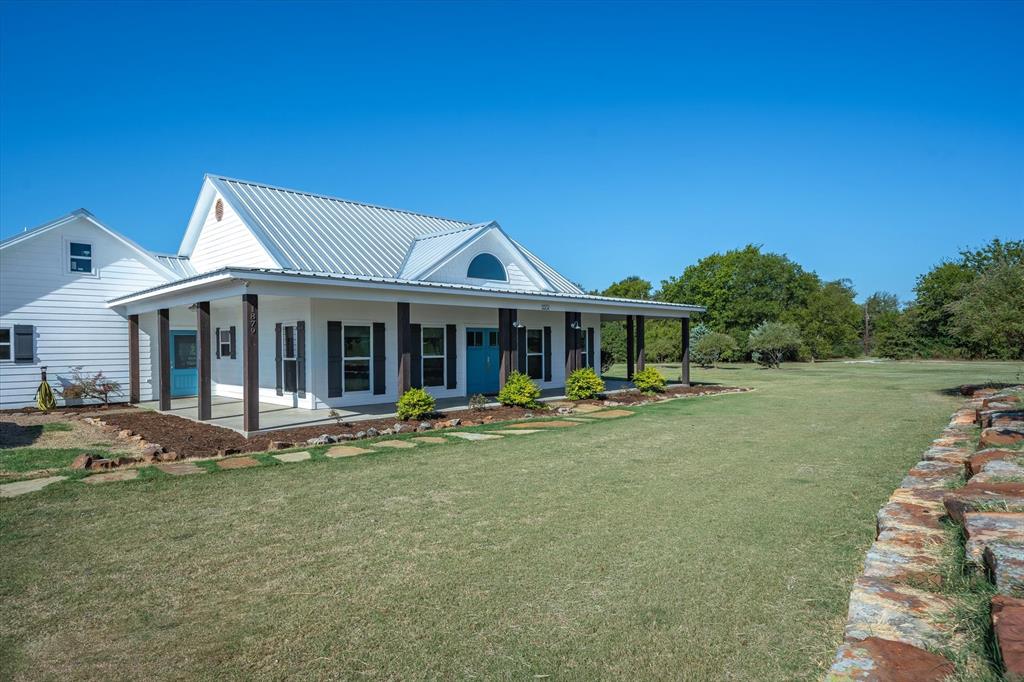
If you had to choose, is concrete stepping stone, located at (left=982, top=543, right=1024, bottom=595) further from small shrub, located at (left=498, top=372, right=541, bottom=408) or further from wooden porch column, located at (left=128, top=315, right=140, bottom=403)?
wooden porch column, located at (left=128, top=315, right=140, bottom=403)

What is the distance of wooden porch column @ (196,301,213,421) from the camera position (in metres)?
11.2

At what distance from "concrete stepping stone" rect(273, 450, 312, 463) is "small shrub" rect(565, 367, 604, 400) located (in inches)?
330

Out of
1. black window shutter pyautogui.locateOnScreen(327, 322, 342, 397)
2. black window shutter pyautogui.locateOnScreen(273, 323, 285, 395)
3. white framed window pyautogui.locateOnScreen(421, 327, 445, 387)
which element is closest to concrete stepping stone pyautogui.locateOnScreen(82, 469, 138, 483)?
black window shutter pyautogui.locateOnScreen(327, 322, 342, 397)

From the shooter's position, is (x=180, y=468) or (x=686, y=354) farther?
(x=686, y=354)

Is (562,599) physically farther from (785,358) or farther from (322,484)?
(785,358)

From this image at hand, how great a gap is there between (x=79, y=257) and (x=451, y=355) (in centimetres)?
1027

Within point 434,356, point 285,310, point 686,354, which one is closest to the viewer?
point 285,310

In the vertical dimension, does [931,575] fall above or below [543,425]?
above

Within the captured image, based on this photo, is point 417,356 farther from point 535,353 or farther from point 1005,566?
point 1005,566

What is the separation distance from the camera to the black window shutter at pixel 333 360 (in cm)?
1391

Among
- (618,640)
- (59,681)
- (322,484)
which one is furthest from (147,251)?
(618,640)

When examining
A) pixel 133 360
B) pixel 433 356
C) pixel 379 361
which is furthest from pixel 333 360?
pixel 133 360

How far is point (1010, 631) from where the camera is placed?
7.93 feet

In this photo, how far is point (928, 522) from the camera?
14.3 feet
